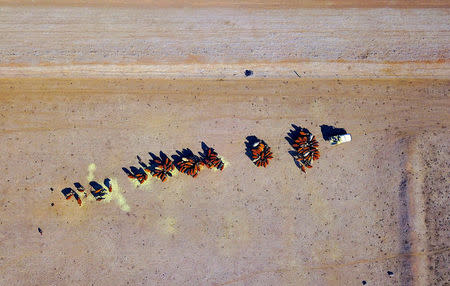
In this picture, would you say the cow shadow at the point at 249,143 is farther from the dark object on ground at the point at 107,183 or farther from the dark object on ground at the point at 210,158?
the dark object on ground at the point at 107,183

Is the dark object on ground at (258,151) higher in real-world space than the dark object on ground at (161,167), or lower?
higher

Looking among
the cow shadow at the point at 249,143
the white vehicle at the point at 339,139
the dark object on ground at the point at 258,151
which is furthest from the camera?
the cow shadow at the point at 249,143

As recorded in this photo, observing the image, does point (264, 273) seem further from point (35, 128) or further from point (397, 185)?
point (35, 128)

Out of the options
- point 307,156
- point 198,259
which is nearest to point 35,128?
point 198,259

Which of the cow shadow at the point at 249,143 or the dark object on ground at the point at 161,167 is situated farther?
the cow shadow at the point at 249,143

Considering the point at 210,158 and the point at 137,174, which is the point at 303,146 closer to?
the point at 210,158

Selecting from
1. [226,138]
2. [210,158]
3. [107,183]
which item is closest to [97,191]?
[107,183]

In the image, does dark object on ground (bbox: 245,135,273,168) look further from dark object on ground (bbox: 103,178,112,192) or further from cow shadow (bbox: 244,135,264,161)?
dark object on ground (bbox: 103,178,112,192)

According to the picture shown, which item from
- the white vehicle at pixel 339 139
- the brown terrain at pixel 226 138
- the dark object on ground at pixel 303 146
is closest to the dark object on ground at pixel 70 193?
the brown terrain at pixel 226 138
